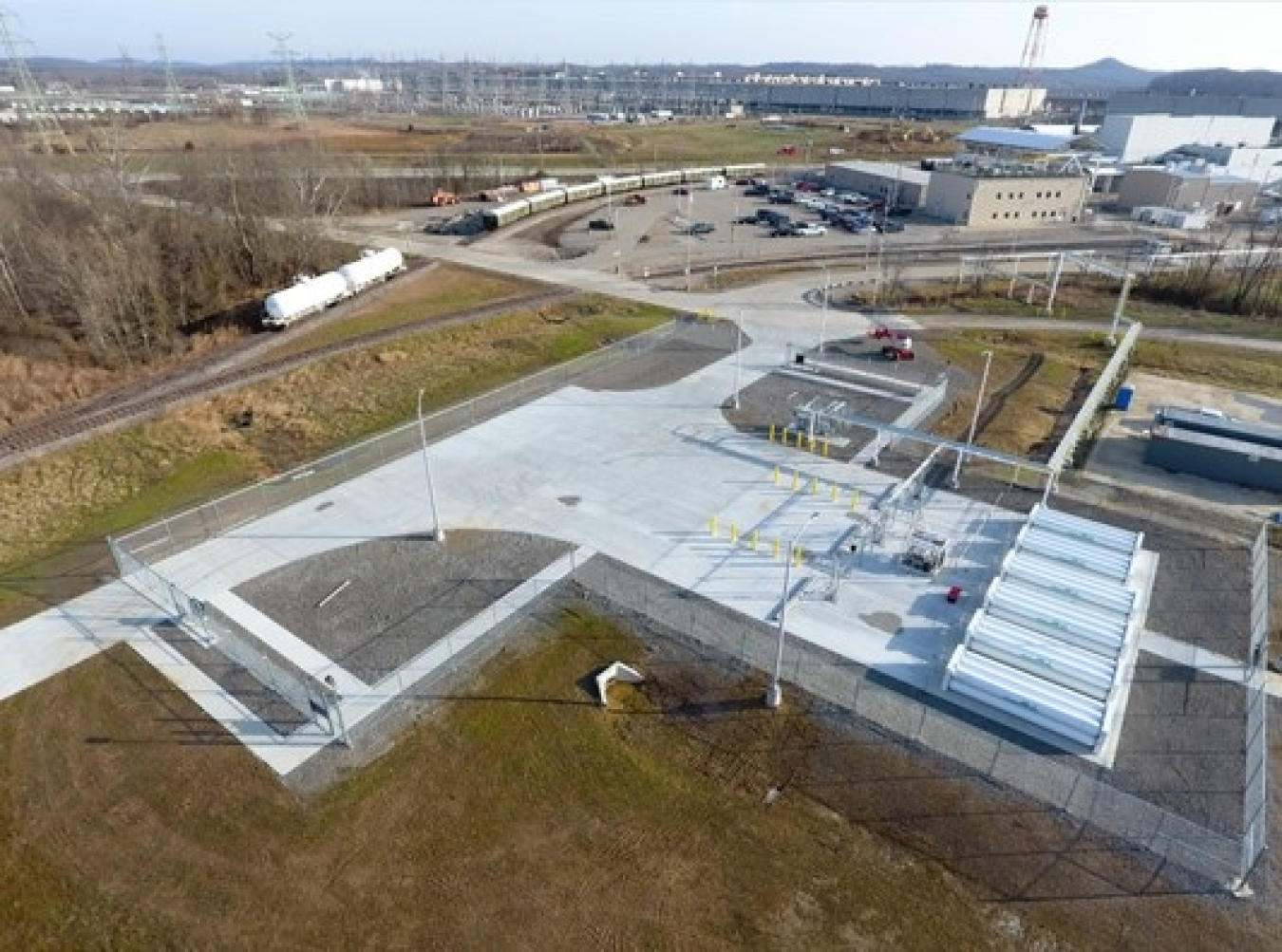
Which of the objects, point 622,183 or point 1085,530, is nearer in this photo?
point 1085,530

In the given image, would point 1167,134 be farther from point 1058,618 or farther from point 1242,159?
point 1058,618

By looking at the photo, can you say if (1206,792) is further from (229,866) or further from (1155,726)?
(229,866)

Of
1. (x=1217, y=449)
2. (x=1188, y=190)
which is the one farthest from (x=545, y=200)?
(x=1188, y=190)

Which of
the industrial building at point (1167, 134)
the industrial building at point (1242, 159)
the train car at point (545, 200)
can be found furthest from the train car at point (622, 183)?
the industrial building at point (1242, 159)

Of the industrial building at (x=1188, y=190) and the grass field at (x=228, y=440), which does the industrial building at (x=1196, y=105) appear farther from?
the grass field at (x=228, y=440)

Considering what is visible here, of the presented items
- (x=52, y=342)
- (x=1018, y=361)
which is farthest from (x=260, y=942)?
(x=1018, y=361)

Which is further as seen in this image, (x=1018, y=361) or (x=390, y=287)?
(x=390, y=287)
